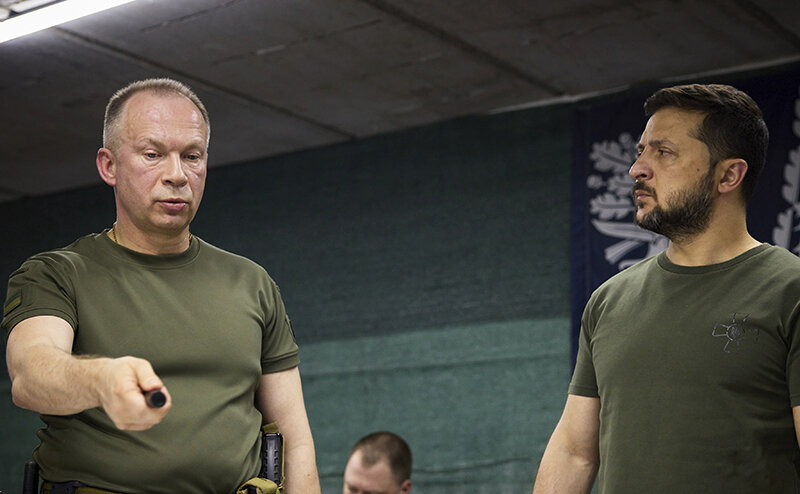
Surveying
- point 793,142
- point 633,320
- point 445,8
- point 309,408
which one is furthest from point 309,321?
point 633,320

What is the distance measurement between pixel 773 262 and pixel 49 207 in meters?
5.51

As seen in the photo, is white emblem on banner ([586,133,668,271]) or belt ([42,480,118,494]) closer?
belt ([42,480,118,494])

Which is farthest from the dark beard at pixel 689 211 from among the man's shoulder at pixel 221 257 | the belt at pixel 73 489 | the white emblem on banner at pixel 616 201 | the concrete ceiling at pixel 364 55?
the white emblem on banner at pixel 616 201

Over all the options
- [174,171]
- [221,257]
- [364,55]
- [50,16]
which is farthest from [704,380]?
[50,16]

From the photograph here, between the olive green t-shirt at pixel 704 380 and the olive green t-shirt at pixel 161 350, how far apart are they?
759 millimetres

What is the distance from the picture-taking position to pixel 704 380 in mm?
1973

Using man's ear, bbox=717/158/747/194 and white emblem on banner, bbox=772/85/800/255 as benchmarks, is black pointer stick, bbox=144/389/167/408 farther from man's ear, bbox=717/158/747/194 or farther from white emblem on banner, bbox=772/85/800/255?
white emblem on banner, bbox=772/85/800/255

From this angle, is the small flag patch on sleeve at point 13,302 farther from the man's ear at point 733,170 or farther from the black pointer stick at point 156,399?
the man's ear at point 733,170

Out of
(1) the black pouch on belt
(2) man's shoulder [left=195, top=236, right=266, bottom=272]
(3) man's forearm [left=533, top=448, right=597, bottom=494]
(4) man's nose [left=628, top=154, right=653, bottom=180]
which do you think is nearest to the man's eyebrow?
(4) man's nose [left=628, top=154, right=653, bottom=180]

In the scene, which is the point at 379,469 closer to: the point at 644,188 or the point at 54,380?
the point at 644,188

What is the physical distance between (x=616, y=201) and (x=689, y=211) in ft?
8.80

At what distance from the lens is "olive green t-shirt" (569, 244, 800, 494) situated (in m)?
1.90

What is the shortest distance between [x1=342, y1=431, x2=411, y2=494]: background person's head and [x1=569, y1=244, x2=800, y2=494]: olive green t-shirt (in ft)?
7.39

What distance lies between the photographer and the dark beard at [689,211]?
6.96ft
